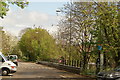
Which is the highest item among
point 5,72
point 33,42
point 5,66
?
point 33,42

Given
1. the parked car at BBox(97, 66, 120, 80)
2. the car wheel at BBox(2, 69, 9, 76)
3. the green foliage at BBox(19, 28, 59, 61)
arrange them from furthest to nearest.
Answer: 1. the green foliage at BBox(19, 28, 59, 61)
2. the car wheel at BBox(2, 69, 9, 76)
3. the parked car at BBox(97, 66, 120, 80)

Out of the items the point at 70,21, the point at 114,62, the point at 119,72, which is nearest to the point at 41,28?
the point at 70,21

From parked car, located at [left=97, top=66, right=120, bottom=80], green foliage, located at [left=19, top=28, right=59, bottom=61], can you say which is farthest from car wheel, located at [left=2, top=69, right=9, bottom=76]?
green foliage, located at [left=19, top=28, right=59, bottom=61]

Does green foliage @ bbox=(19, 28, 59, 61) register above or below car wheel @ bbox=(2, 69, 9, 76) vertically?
above

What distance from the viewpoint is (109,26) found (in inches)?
899

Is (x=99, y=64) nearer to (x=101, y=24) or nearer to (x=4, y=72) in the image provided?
(x=101, y=24)

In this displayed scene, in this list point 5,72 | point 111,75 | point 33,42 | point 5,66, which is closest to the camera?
point 111,75

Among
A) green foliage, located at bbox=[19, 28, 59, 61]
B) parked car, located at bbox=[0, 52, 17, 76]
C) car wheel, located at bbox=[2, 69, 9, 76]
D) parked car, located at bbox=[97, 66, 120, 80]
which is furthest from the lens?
green foliage, located at bbox=[19, 28, 59, 61]

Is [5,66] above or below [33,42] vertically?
below

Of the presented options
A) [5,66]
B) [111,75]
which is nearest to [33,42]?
[5,66]

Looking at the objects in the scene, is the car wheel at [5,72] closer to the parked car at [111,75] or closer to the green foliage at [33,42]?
the parked car at [111,75]

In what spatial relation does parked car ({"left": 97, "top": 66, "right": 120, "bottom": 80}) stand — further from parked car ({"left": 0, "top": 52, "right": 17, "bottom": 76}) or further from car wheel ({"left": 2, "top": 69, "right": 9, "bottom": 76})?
car wheel ({"left": 2, "top": 69, "right": 9, "bottom": 76})

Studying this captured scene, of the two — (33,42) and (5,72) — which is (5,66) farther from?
(33,42)

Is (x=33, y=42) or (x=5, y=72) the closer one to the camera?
(x=5, y=72)
